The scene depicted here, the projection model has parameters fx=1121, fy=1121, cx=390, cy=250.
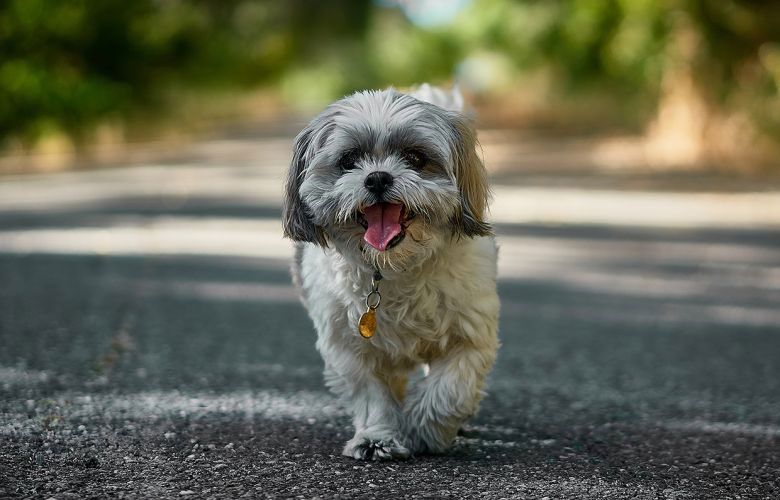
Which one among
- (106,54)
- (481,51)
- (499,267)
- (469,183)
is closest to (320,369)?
(469,183)

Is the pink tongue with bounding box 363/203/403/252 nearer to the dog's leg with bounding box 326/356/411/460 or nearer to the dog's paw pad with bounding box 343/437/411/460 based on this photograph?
the dog's leg with bounding box 326/356/411/460

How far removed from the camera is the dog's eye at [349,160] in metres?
4.62

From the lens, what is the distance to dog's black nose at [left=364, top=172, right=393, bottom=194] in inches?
175

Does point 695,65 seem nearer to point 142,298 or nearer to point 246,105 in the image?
point 142,298

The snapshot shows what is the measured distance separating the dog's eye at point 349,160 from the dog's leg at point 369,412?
2.81 feet

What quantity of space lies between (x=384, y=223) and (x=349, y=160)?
0.99 feet

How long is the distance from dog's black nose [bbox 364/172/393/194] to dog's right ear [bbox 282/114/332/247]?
0.35m

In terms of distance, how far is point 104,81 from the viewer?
1190 inches

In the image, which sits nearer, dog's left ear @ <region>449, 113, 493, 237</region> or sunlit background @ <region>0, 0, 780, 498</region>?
dog's left ear @ <region>449, 113, 493, 237</region>

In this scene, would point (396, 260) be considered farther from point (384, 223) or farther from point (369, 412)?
point (369, 412)

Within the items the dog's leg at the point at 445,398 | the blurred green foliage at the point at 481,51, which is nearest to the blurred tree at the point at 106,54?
the blurred green foliage at the point at 481,51

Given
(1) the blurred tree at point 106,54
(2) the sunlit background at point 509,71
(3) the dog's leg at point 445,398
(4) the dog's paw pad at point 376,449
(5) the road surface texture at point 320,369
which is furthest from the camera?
(1) the blurred tree at point 106,54

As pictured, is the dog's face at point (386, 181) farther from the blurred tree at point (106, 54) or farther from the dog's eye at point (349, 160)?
the blurred tree at point (106, 54)

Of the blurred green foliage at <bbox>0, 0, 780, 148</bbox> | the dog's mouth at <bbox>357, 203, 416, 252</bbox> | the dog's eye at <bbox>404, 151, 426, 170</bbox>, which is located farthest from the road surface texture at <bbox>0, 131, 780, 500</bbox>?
the blurred green foliage at <bbox>0, 0, 780, 148</bbox>
